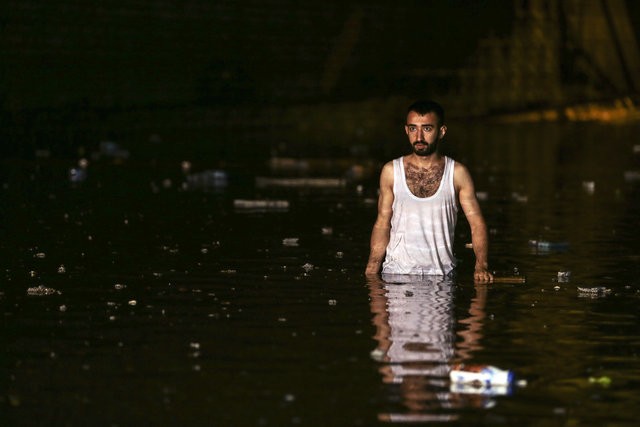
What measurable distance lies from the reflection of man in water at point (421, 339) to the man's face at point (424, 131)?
0.87m

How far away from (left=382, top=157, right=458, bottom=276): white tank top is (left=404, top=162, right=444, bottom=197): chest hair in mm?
Result: 26

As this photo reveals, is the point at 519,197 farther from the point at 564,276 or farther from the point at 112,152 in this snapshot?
→ the point at 112,152

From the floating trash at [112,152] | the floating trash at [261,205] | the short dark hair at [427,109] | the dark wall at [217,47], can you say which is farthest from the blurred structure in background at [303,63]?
the short dark hair at [427,109]

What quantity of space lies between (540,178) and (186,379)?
50.0ft

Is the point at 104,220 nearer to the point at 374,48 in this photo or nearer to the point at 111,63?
the point at 111,63

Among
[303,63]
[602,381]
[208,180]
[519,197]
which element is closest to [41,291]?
[602,381]

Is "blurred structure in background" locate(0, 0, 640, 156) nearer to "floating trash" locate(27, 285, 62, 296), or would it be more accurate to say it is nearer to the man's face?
"floating trash" locate(27, 285, 62, 296)

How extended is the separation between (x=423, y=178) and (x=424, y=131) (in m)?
0.33

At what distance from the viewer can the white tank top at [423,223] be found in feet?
37.1

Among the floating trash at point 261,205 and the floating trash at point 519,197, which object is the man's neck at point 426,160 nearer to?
the floating trash at point 261,205

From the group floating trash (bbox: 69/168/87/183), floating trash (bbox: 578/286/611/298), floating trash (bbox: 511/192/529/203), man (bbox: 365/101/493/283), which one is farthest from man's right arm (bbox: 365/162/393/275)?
floating trash (bbox: 69/168/87/183)

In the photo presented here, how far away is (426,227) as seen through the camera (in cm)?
1137

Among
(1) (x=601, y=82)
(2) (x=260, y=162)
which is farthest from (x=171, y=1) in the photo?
(2) (x=260, y=162)

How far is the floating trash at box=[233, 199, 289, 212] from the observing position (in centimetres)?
1798
